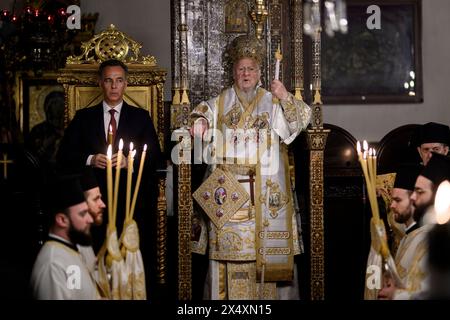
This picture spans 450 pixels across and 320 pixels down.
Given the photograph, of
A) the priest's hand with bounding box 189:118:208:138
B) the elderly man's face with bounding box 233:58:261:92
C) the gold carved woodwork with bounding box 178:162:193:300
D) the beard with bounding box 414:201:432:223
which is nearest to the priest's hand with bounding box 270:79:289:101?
the elderly man's face with bounding box 233:58:261:92

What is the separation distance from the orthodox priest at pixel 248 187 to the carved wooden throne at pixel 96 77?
37.2 inches

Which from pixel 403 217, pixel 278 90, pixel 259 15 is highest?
pixel 259 15

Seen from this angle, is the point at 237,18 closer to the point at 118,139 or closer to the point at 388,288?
the point at 118,139

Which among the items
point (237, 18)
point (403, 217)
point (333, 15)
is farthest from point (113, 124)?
point (333, 15)

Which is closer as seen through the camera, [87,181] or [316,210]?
[87,181]

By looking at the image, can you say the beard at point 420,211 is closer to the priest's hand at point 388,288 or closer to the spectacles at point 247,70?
the priest's hand at point 388,288

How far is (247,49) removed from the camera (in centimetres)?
774

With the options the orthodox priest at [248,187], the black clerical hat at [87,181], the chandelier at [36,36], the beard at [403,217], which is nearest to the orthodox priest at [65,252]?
the black clerical hat at [87,181]

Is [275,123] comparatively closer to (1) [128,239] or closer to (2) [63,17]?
(1) [128,239]

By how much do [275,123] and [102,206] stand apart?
88.3 inches

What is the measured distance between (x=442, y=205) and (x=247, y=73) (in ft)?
7.12

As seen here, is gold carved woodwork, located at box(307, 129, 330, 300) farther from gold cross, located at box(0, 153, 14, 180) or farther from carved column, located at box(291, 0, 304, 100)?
gold cross, located at box(0, 153, 14, 180)
